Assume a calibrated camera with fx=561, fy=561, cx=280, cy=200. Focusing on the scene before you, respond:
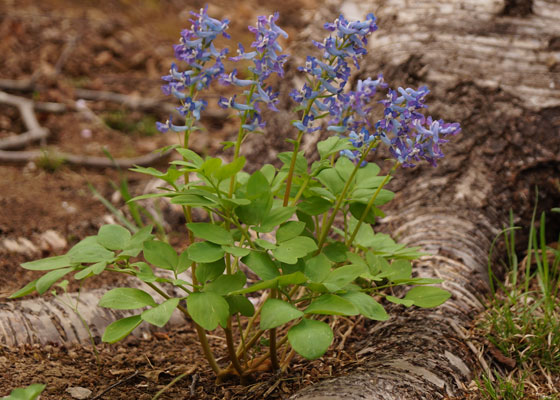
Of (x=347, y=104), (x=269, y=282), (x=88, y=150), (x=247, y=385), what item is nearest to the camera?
(x=269, y=282)

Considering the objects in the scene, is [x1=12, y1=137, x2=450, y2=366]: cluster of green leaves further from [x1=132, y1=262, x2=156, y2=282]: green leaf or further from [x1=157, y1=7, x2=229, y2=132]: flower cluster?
[x1=157, y1=7, x2=229, y2=132]: flower cluster

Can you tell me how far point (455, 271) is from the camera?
2.10 metres

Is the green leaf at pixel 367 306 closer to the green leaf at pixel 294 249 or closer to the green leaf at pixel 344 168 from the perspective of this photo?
the green leaf at pixel 294 249

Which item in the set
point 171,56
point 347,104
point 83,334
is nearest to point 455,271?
point 347,104

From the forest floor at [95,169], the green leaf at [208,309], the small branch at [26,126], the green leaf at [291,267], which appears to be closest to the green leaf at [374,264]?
the green leaf at [291,267]

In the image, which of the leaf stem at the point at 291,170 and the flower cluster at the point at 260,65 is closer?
the flower cluster at the point at 260,65

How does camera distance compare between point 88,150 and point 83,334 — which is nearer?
point 83,334

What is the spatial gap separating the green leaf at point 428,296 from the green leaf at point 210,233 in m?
0.52

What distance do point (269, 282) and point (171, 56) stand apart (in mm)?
4933

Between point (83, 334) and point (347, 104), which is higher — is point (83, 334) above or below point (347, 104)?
below

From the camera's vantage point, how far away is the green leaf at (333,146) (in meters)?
1.45

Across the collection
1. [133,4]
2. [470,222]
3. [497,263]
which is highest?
[133,4]

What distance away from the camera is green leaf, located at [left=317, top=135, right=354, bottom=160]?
145 cm

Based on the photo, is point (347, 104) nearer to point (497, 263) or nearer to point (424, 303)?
point (424, 303)
